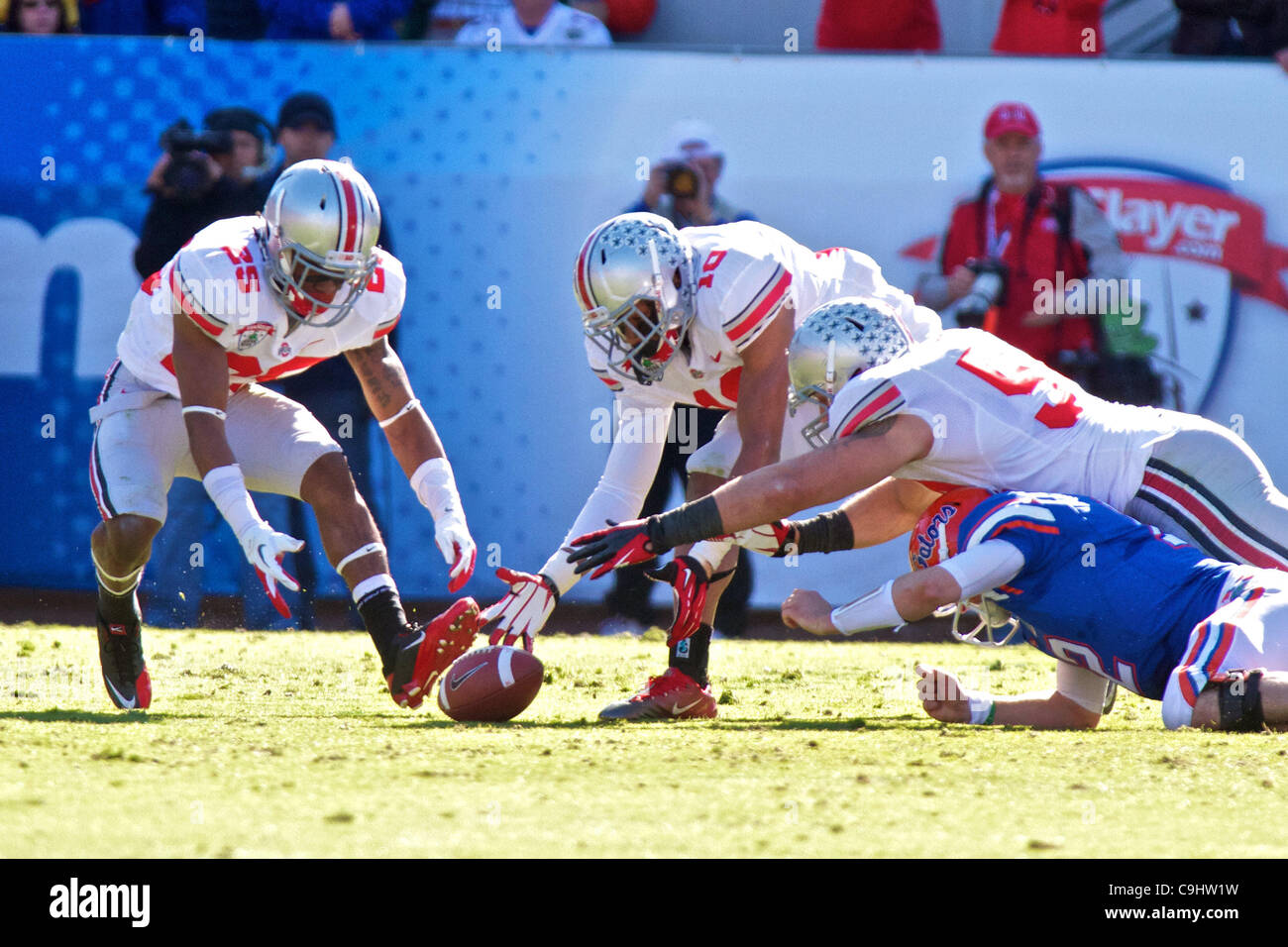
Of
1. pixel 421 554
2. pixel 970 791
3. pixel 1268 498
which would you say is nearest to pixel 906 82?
pixel 421 554

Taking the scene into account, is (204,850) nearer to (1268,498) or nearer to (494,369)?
(1268,498)

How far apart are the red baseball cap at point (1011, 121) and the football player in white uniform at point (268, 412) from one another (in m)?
3.47

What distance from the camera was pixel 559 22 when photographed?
311 inches

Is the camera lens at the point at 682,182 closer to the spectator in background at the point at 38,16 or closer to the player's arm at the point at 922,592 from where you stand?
the spectator in background at the point at 38,16

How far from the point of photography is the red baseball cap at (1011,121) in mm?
7453

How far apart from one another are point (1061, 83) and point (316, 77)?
3545mm

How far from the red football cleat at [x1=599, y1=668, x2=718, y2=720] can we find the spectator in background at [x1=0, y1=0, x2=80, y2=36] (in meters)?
5.09

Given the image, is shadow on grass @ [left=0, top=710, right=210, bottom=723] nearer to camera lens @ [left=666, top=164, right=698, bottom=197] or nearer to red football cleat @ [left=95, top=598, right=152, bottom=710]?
red football cleat @ [left=95, top=598, right=152, bottom=710]

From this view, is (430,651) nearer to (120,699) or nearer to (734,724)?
(734,724)

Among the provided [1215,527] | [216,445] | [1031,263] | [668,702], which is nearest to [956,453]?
[1215,527]

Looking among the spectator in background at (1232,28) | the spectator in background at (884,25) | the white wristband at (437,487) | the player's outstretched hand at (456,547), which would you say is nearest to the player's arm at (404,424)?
the white wristband at (437,487)

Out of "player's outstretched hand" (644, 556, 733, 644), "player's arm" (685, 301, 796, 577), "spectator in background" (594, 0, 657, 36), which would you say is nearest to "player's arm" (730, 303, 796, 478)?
"player's arm" (685, 301, 796, 577)

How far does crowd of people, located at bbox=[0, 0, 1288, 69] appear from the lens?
7.87 metres
